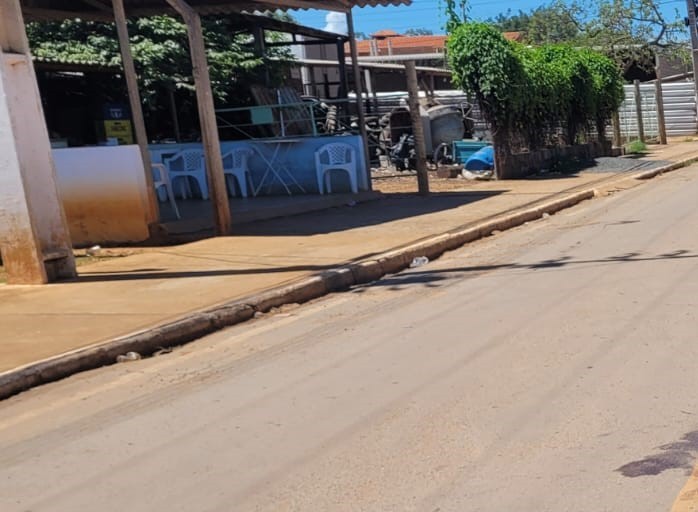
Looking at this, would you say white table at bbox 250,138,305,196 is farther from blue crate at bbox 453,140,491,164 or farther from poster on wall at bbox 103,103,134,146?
blue crate at bbox 453,140,491,164

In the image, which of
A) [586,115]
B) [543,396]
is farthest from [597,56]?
[543,396]

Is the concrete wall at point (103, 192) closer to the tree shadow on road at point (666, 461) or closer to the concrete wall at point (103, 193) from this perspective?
the concrete wall at point (103, 193)

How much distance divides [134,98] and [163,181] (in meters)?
3.32

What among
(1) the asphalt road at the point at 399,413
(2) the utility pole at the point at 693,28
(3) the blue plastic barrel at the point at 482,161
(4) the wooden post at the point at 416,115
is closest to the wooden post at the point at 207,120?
(1) the asphalt road at the point at 399,413

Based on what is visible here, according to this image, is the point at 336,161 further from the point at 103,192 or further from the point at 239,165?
the point at 103,192

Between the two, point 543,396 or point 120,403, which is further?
point 120,403

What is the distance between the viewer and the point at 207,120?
13.2 m

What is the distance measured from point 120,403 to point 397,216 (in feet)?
31.3

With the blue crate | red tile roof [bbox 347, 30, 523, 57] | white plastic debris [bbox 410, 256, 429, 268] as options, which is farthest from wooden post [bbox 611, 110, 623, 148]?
red tile roof [bbox 347, 30, 523, 57]

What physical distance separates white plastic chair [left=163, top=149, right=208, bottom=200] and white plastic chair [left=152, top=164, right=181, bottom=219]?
0.59 meters

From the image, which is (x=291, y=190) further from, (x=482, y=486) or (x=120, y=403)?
(x=482, y=486)

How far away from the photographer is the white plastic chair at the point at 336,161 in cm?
1802

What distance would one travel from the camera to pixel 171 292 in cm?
932

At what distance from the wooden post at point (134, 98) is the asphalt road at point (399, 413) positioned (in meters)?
4.58
